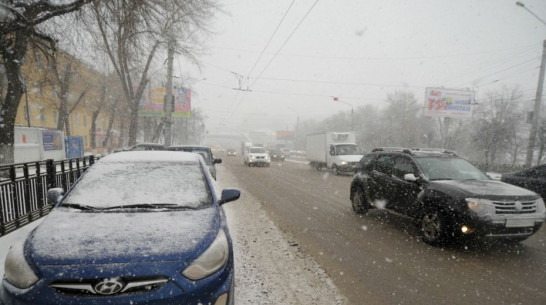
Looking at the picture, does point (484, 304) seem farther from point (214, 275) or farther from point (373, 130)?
point (373, 130)

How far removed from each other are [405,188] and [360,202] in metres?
1.67

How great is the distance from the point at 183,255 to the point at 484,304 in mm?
3400

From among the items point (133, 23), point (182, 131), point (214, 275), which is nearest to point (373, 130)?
point (182, 131)

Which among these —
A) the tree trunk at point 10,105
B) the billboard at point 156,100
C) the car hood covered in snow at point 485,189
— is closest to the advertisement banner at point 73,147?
the billboard at point 156,100

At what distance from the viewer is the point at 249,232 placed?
19.9 ft

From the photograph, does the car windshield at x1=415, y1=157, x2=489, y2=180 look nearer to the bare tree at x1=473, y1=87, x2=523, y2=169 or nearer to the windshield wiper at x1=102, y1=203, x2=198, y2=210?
the windshield wiper at x1=102, y1=203, x2=198, y2=210

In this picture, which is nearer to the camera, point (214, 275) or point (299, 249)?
point (214, 275)

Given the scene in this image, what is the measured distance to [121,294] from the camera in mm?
2078

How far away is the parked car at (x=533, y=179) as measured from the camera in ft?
25.1

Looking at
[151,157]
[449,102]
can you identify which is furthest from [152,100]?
[449,102]

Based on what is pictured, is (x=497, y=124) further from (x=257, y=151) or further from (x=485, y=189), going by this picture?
(x=485, y=189)

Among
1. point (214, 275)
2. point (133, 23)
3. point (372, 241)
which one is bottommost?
point (372, 241)

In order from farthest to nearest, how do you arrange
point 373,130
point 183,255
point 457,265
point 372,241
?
point 373,130 < point 372,241 < point 457,265 < point 183,255

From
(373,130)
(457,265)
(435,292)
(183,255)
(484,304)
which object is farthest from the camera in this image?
(373,130)
